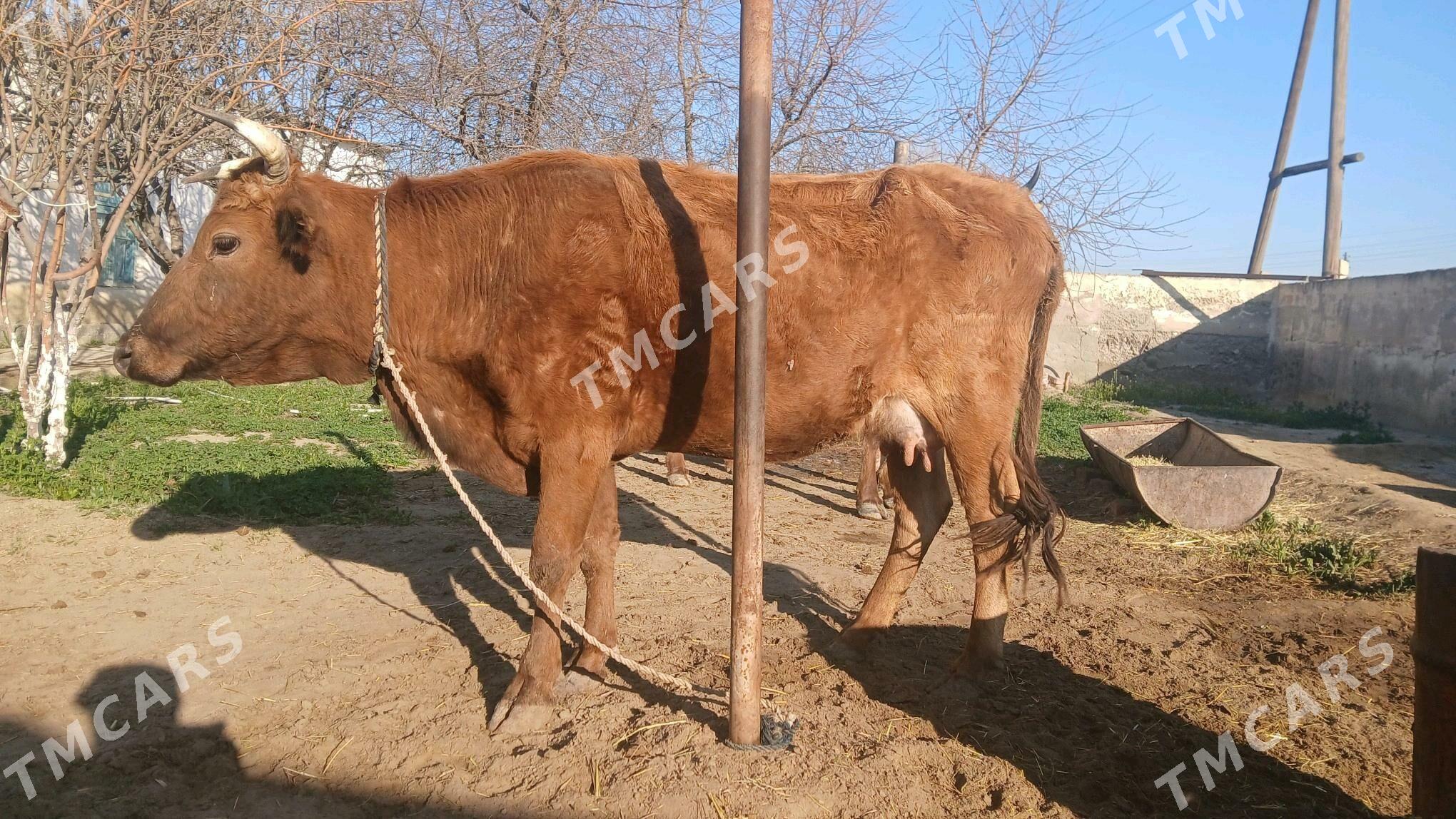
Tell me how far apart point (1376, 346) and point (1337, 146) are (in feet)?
18.3

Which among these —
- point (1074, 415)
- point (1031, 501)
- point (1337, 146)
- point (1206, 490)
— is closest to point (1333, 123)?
point (1337, 146)

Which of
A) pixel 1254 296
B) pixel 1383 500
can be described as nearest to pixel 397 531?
pixel 1383 500

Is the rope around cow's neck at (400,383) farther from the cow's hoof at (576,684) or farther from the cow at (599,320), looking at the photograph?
the cow's hoof at (576,684)

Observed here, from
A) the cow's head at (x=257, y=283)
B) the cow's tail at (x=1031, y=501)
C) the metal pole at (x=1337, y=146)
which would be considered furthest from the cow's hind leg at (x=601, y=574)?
the metal pole at (x=1337, y=146)

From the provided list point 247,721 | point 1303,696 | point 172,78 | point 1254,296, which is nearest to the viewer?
point 247,721

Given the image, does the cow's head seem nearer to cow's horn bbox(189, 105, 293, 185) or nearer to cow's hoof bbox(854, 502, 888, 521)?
cow's horn bbox(189, 105, 293, 185)

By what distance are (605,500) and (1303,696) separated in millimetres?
3379

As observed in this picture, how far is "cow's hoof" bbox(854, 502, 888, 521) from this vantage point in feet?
25.0

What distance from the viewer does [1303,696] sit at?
3969mm

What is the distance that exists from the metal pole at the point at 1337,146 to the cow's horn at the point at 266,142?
18.7 meters

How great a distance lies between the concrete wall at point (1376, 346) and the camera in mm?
11836

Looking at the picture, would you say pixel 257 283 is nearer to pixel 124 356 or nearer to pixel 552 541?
pixel 124 356

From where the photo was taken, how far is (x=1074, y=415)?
42.3 feet

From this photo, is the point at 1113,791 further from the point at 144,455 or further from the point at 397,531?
the point at 144,455
